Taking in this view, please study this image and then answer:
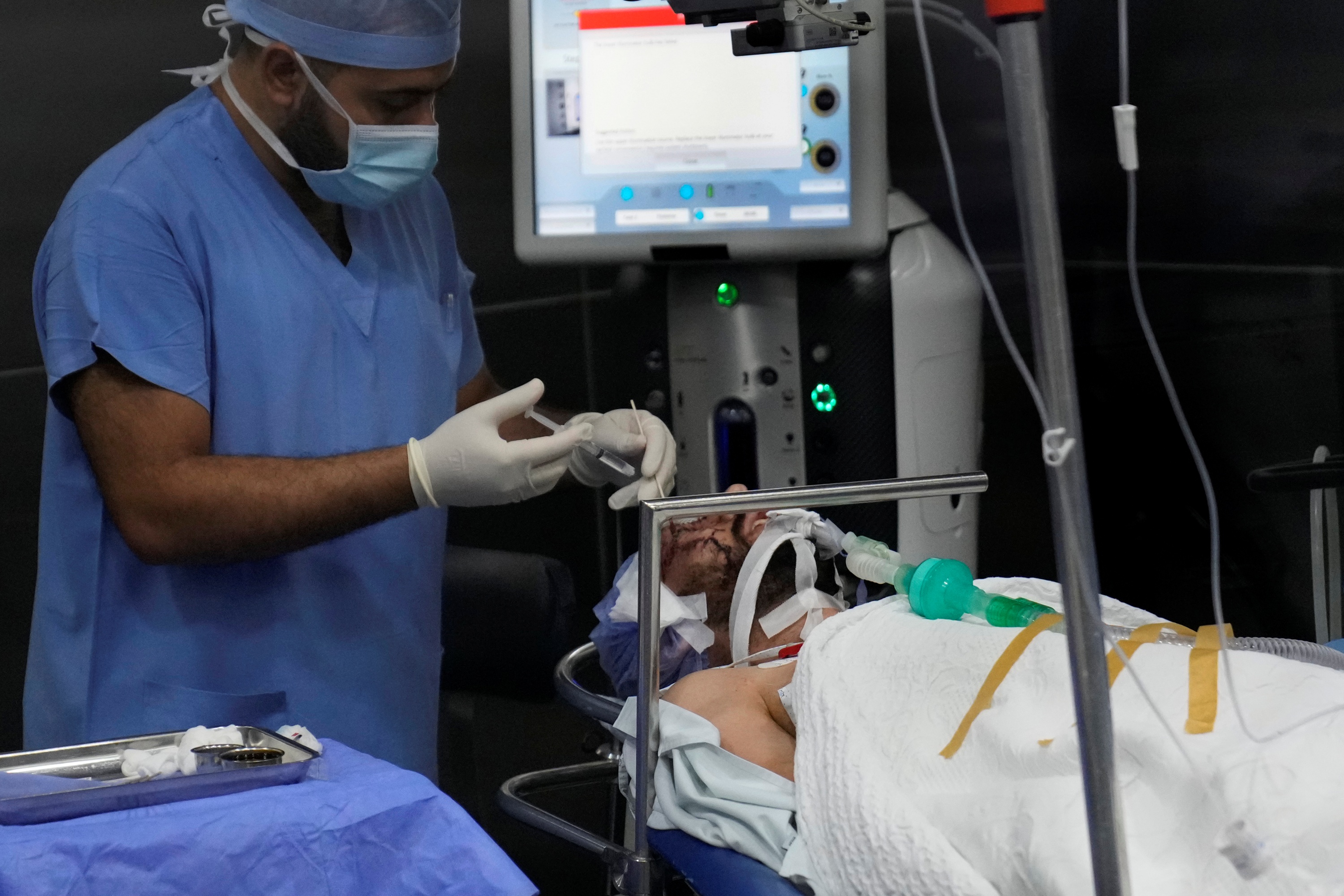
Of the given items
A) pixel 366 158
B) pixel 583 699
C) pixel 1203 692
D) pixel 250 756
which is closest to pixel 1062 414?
pixel 1203 692

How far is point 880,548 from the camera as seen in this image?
164cm

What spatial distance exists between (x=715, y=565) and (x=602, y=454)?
0.23 meters

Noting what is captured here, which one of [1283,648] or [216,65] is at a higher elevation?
[216,65]

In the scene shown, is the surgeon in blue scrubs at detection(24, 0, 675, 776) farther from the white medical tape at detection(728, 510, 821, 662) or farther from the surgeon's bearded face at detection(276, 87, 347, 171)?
the white medical tape at detection(728, 510, 821, 662)

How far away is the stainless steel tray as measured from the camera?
0.94m

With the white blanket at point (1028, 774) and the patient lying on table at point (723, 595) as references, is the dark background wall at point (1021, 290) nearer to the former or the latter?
the patient lying on table at point (723, 595)

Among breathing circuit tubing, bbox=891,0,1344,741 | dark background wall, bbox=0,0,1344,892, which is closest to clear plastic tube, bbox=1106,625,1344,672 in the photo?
breathing circuit tubing, bbox=891,0,1344,741

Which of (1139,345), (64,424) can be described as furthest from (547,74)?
(1139,345)

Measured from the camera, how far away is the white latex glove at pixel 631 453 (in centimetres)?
175

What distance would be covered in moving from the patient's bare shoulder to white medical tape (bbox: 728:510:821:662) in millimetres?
106

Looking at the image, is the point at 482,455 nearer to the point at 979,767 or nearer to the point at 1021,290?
the point at 979,767

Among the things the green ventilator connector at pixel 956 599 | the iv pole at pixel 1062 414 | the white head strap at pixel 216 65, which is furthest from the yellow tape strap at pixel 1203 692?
the white head strap at pixel 216 65

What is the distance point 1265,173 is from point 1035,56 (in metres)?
1.72

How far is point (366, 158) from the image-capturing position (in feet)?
5.82
